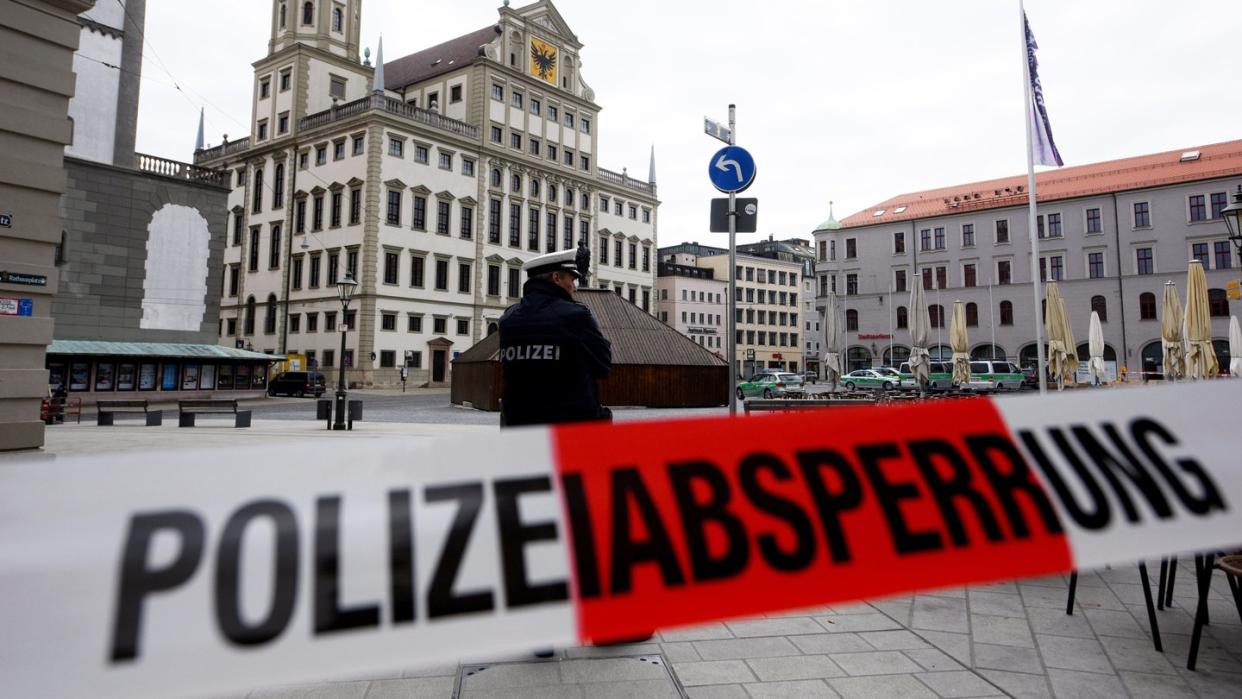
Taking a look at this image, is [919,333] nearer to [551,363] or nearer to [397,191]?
[551,363]

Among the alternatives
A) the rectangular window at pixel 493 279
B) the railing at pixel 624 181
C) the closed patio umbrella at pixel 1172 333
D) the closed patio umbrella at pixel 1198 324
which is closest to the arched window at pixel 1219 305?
the closed patio umbrella at pixel 1172 333

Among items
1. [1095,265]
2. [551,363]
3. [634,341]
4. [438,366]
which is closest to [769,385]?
[634,341]

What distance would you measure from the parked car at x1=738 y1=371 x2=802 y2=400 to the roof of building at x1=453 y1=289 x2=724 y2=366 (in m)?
7.43

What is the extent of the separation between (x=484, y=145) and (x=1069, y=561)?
156ft

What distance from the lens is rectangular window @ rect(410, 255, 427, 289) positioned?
41.9 m

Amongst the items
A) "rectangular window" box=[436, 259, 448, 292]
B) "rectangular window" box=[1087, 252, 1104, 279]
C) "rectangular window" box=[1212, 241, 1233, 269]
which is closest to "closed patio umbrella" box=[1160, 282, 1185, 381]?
"rectangular window" box=[1212, 241, 1233, 269]

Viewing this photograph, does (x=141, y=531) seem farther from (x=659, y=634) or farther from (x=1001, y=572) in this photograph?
(x=659, y=634)

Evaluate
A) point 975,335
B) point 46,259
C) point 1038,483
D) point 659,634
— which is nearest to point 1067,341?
point 659,634

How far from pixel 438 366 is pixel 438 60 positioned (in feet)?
83.9

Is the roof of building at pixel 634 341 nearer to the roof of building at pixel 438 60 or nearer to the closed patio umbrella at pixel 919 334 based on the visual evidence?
the closed patio umbrella at pixel 919 334

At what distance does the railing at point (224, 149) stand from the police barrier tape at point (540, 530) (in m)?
54.8

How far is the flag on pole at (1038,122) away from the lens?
14.5 m

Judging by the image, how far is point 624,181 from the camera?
57219 mm

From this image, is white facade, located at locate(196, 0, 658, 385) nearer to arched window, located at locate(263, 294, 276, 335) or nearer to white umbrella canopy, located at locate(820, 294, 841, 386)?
arched window, located at locate(263, 294, 276, 335)
